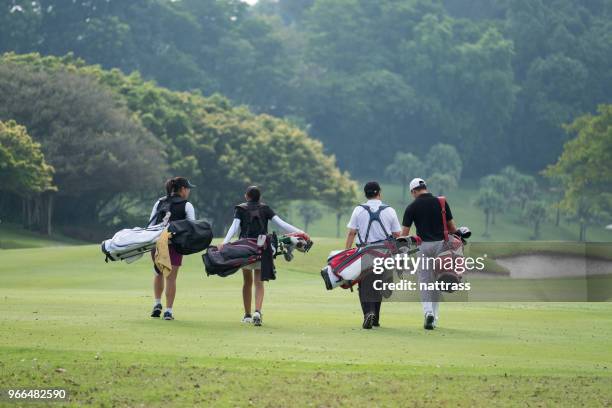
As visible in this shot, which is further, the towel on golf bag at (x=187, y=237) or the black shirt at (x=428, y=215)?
the black shirt at (x=428, y=215)

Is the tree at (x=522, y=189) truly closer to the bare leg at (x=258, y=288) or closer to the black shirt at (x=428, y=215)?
the black shirt at (x=428, y=215)

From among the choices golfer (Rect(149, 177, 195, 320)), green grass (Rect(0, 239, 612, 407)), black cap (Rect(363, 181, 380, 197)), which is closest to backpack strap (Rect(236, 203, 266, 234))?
golfer (Rect(149, 177, 195, 320))

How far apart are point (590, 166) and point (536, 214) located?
23939 millimetres

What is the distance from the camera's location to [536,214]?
428ft

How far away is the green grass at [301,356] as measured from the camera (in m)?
14.2

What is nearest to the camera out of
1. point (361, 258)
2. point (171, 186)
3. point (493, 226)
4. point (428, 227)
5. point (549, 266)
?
point (361, 258)

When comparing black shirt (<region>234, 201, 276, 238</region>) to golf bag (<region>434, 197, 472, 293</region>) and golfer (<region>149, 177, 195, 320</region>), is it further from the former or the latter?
golf bag (<region>434, 197, 472, 293</region>)

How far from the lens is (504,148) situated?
6575 inches

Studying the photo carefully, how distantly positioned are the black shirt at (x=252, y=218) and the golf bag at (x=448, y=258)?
2.59 meters

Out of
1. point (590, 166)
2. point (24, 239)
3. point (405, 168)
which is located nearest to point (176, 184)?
point (24, 239)

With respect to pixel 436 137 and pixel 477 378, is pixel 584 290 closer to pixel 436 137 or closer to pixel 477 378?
pixel 477 378

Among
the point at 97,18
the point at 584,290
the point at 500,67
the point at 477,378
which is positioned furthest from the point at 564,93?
the point at 477,378

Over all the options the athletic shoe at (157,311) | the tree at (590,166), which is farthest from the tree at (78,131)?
the athletic shoe at (157,311)

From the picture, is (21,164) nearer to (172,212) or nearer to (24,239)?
(24,239)
